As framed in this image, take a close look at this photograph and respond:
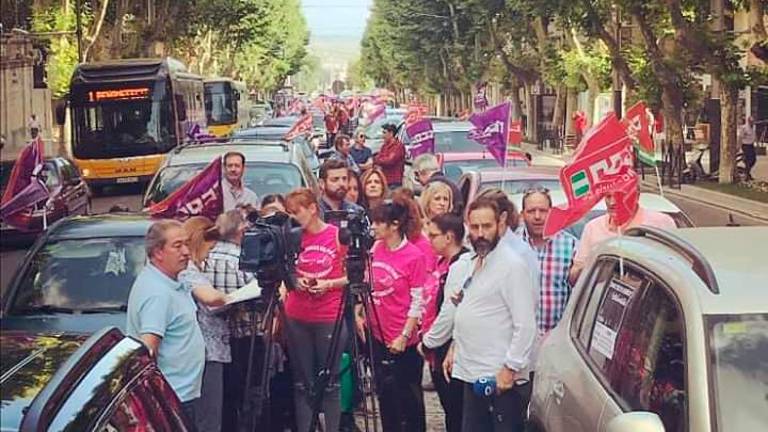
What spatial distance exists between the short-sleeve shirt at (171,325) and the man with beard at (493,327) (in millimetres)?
1264

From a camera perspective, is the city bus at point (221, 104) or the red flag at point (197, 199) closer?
the red flag at point (197, 199)

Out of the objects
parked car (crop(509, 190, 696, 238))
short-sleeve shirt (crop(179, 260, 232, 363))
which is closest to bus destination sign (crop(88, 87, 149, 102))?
parked car (crop(509, 190, 696, 238))

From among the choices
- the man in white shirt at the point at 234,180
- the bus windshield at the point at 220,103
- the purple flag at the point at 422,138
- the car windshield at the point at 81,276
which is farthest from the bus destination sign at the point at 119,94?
the car windshield at the point at 81,276

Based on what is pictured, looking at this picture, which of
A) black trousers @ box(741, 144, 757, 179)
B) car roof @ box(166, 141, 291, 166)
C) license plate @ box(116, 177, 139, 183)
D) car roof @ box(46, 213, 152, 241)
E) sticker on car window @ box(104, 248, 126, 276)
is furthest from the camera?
black trousers @ box(741, 144, 757, 179)

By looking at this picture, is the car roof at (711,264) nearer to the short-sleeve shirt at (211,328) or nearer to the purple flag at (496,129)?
the short-sleeve shirt at (211,328)

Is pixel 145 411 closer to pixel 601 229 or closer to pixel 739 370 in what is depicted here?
pixel 739 370

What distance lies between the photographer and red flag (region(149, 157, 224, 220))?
29.3 feet

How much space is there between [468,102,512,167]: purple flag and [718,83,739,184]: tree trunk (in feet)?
49.3

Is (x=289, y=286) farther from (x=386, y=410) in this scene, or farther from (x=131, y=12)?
(x=131, y=12)

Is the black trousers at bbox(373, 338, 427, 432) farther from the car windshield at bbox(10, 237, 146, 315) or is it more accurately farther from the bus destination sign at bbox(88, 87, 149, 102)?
the bus destination sign at bbox(88, 87, 149, 102)

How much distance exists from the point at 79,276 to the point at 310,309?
2.01 metres

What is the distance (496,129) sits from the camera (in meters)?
14.2

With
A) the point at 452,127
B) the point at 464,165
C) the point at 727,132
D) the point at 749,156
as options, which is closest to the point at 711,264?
the point at 464,165

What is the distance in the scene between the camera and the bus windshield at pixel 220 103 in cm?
5066
